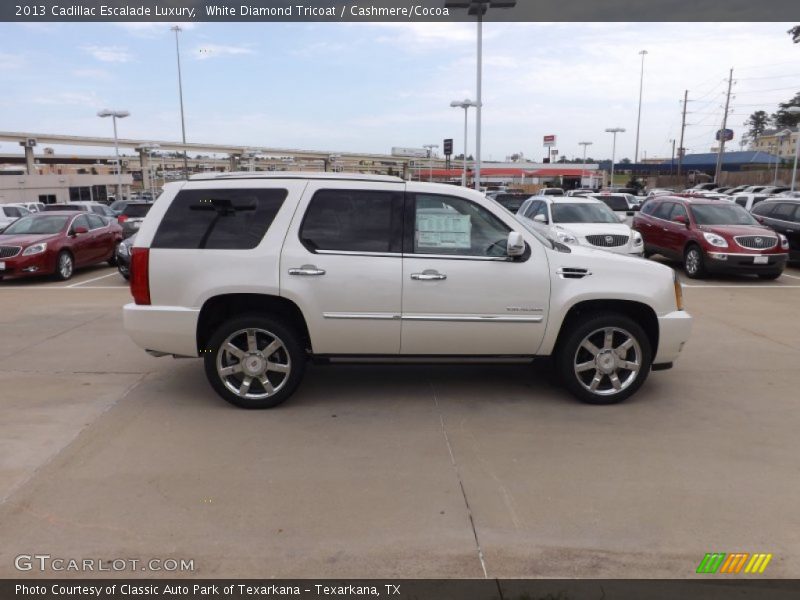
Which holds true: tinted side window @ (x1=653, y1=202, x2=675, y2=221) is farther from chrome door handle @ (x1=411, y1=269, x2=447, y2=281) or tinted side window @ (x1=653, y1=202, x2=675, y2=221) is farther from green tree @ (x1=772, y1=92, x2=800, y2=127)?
green tree @ (x1=772, y1=92, x2=800, y2=127)

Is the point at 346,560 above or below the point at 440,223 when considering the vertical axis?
below

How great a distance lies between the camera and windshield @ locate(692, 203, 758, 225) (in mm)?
13800

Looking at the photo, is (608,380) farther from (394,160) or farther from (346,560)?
(394,160)

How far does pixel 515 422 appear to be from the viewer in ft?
16.5

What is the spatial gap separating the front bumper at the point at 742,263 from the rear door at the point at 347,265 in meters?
9.91

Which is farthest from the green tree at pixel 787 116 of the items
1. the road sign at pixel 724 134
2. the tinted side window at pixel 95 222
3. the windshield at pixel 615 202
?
the tinted side window at pixel 95 222

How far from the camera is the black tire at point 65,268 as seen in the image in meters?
13.3

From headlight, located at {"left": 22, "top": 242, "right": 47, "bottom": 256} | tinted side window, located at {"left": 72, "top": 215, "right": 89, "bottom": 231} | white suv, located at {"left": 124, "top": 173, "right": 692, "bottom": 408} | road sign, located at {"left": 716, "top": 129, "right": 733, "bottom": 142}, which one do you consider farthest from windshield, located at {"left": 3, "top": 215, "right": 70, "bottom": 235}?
road sign, located at {"left": 716, "top": 129, "right": 733, "bottom": 142}

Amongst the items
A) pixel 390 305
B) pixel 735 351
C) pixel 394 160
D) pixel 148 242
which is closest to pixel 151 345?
pixel 148 242

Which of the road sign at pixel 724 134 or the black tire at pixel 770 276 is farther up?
the road sign at pixel 724 134

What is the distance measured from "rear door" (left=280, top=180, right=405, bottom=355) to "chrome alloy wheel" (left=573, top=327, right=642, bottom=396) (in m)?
1.64

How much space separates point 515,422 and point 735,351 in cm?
379

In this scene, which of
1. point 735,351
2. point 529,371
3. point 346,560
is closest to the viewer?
point 346,560

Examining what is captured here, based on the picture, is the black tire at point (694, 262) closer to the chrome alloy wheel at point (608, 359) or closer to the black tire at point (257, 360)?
the chrome alloy wheel at point (608, 359)
